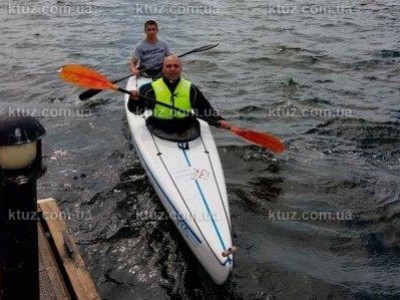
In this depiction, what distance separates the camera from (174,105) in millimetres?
6027

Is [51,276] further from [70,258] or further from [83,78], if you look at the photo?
[83,78]

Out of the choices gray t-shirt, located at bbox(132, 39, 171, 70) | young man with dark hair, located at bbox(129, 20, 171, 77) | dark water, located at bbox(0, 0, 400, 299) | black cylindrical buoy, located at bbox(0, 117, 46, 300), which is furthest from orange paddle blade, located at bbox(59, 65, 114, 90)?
black cylindrical buoy, located at bbox(0, 117, 46, 300)

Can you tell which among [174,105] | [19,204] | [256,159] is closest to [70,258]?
[19,204]

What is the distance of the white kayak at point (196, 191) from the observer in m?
4.54

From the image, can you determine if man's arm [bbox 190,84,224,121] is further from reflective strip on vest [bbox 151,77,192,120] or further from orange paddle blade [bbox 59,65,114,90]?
orange paddle blade [bbox 59,65,114,90]

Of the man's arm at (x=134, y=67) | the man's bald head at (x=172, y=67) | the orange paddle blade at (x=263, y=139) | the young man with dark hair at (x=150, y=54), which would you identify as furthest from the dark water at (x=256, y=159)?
the man's bald head at (x=172, y=67)

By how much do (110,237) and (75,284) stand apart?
5.70 feet

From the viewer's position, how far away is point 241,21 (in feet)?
50.3

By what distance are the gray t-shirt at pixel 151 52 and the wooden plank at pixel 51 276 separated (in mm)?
4964

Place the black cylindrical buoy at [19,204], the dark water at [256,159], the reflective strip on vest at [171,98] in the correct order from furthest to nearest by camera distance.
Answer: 1. the reflective strip on vest at [171,98]
2. the dark water at [256,159]
3. the black cylindrical buoy at [19,204]

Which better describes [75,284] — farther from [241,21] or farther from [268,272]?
[241,21]

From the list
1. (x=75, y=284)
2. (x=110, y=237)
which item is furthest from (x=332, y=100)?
(x=75, y=284)

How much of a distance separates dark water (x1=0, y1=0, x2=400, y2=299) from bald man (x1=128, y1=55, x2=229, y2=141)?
0.90 metres

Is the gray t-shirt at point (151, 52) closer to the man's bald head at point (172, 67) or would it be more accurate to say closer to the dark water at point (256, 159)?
the dark water at point (256, 159)
